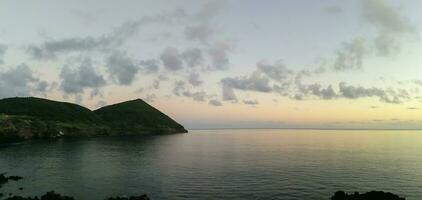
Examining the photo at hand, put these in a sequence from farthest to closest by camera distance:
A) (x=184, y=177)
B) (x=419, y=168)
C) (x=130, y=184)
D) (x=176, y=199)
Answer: (x=419, y=168)
(x=184, y=177)
(x=130, y=184)
(x=176, y=199)

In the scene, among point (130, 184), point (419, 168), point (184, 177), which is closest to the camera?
point (130, 184)

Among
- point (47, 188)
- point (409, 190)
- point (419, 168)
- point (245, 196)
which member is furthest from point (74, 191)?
point (419, 168)

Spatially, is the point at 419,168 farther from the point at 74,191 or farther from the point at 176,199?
the point at 74,191

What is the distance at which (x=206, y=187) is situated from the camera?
81750 millimetres

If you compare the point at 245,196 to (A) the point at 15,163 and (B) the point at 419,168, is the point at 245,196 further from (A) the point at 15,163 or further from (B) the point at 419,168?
(A) the point at 15,163

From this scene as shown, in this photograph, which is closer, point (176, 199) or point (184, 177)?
point (176, 199)

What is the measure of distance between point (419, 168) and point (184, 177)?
75.3 m

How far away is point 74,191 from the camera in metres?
76.9

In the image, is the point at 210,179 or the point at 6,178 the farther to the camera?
the point at 210,179

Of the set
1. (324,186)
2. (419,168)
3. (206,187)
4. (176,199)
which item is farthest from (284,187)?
(419,168)

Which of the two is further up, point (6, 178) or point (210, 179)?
point (6, 178)

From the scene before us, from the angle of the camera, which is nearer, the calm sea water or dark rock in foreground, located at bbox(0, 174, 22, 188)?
the calm sea water

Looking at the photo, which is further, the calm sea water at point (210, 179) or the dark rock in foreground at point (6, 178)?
the dark rock in foreground at point (6, 178)

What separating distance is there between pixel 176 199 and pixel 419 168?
8518cm
